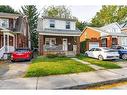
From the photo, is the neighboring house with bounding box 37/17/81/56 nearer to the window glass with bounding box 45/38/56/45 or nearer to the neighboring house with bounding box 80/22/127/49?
the window glass with bounding box 45/38/56/45

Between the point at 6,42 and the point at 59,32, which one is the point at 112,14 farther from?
the point at 6,42

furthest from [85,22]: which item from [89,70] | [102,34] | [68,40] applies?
[89,70]

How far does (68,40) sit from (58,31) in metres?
3.11

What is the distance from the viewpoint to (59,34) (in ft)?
95.1

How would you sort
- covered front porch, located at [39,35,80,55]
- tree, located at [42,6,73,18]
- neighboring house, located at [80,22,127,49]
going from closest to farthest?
1. covered front porch, located at [39,35,80,55]
2. neighboring house, located at [80,22,127,49]
3. tree, located at [42,6,73,18]

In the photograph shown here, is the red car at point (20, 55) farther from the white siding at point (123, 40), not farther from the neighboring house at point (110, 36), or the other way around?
the white siding at point (123, 40)

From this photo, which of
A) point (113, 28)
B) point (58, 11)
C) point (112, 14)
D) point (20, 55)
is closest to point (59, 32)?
point (20, 55)

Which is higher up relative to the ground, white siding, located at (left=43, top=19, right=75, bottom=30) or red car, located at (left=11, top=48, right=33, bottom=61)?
white siding, located at (left=43, top=19, right=75, bottom=30)

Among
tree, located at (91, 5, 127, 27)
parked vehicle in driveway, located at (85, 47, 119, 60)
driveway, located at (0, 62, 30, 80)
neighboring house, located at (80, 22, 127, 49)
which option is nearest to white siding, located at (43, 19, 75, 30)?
neighboring house, located at (80, 22, 127, 49)

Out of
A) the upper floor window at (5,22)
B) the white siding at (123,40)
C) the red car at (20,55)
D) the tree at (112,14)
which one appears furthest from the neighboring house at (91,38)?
the tree at (112,14)

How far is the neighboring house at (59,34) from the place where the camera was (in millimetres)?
28919

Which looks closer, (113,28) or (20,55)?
(20,55)

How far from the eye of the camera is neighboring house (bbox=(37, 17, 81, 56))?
28.9 metres

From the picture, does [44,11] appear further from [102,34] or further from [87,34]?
[102,34]
